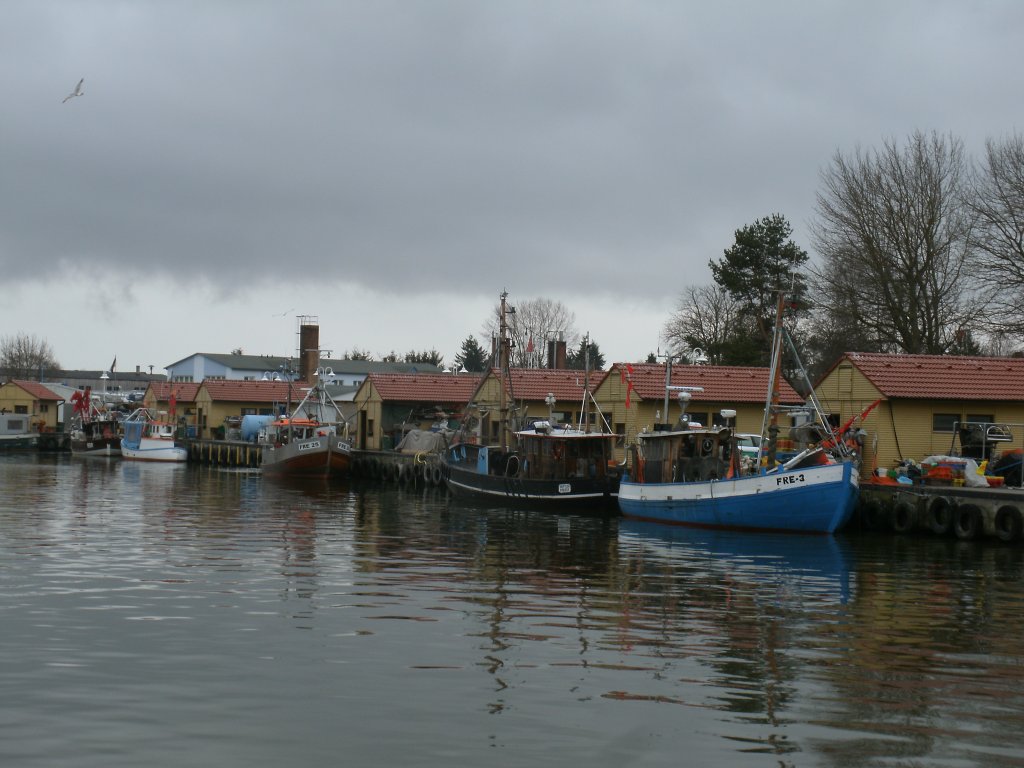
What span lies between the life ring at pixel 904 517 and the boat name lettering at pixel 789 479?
3.85 m

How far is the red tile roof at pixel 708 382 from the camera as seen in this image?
50500 millimetres

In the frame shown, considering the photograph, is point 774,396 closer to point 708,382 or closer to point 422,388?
point 708,382

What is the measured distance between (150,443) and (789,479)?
61743 mm

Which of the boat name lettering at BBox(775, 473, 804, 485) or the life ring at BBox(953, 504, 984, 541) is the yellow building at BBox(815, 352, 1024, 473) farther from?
the boat name lettering at BBox(775, 473, 804, 485)

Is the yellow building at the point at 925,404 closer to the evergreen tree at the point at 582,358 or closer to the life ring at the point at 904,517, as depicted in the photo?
the life ring at the point at 904,517

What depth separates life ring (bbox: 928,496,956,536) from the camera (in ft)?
109

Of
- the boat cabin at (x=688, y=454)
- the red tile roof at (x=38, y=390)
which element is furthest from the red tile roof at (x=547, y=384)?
the red tile roof at (x=38, y=390)

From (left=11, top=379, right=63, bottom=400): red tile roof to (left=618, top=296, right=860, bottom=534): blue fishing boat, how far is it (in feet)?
284

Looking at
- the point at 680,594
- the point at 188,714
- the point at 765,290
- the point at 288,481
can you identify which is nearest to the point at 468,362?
the point at 765,290

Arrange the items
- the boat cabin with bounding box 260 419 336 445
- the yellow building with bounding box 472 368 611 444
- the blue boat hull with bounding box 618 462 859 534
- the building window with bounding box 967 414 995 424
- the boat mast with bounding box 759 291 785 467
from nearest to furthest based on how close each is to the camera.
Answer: the blue boat hull with bounding box 618 462 859 534 → the boat mast with bounding box 759 291 785 467 → the building window with bounding box 967 414 995 424 → the yellow building with bounding box 472 368 611 444 → the boat cabin with bounding box 260 419 336 445

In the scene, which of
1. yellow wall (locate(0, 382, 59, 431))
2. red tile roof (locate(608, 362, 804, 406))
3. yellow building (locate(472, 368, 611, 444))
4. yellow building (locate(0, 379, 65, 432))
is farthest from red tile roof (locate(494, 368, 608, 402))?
yellow wall (locate(0, 382, 59, 431))

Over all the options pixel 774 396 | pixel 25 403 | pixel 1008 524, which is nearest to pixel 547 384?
pixel 774 396

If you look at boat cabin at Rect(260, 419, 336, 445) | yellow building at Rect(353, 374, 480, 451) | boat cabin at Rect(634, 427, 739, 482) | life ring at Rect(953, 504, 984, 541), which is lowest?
life ring at Rect(953, 504, 984, 541)

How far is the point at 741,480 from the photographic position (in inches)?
1352
